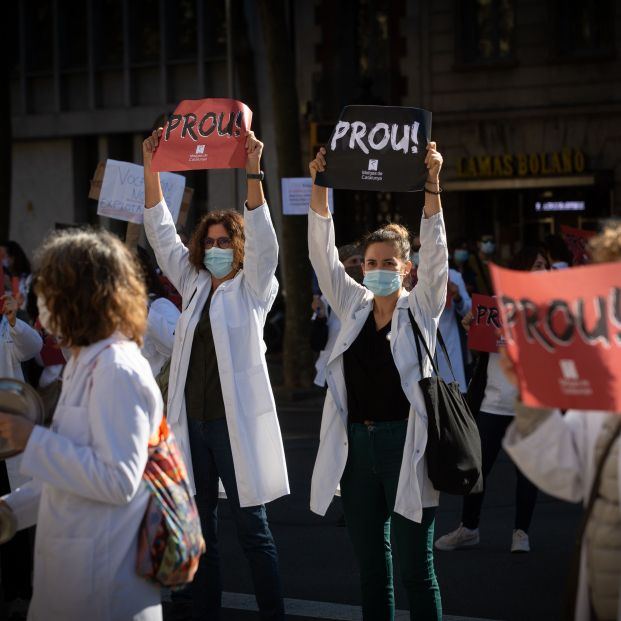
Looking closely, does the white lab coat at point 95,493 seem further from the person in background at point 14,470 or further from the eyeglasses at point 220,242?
the person in background at point 14,470

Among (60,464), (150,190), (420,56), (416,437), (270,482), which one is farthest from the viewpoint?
(420,56)

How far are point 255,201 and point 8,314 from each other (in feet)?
5.06

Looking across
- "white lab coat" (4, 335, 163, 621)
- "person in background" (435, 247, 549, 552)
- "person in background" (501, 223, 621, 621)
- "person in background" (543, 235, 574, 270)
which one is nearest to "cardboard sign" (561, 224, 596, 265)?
"person in background" (543, 235, 574, 270)

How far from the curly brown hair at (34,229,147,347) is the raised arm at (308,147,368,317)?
6.29 ft

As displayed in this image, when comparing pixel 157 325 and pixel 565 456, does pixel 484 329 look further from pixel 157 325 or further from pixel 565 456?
pixel 565 456

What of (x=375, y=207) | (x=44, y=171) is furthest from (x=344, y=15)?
(x=44, y=171)

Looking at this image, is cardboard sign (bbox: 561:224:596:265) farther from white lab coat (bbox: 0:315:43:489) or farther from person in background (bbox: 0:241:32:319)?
white lab coat (bbox: 0:315:43:489)

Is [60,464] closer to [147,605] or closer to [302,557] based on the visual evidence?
[147,605]

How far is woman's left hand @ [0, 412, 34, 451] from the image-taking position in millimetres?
3607

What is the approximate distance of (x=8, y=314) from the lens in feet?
21.2

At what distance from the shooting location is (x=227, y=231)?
608cm

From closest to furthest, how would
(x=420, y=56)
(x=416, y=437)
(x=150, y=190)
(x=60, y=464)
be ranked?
(x=60, y=464) → (x=416, y=437) → (x=150, y=190) → (x=420, y=56)

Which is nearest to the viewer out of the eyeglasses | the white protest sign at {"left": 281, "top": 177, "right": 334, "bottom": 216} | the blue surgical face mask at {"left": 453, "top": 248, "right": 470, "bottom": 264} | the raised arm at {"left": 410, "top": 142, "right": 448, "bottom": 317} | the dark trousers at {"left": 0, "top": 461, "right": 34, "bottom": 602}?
the raised arm at {"left": 410, "top": 142, "right": 448, "bottom": 317}

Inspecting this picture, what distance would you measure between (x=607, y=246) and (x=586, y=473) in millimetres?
653
